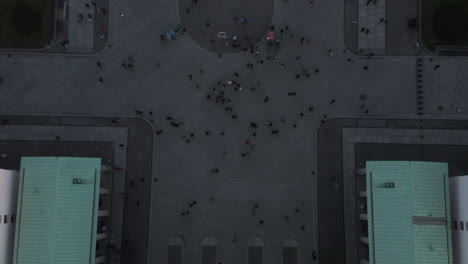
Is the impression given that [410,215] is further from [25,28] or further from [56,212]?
[25,28]

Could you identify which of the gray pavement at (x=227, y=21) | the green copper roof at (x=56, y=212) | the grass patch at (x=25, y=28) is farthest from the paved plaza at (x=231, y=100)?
the green copper roof at (x=56, y=212)

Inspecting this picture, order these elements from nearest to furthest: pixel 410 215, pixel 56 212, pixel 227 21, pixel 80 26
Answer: pixel 410 215 < pixel 56 212 < pixel 80 26 < pixel 227 21

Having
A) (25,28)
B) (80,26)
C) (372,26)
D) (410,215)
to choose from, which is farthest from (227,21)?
(410,215)

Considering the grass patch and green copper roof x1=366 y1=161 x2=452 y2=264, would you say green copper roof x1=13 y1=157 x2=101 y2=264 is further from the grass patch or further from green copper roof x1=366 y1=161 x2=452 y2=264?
green copper roof x1=366 y1=161 x2=452 y2=264

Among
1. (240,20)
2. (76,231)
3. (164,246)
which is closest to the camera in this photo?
(76,231)

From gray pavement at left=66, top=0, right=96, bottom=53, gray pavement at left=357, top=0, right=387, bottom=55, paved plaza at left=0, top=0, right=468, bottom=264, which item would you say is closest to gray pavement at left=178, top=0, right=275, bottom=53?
paved plaza at left=0, top=0, right=468, bottom=264

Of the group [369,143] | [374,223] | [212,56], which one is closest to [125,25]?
[212,56]

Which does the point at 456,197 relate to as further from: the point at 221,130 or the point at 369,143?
the point at 221,130
